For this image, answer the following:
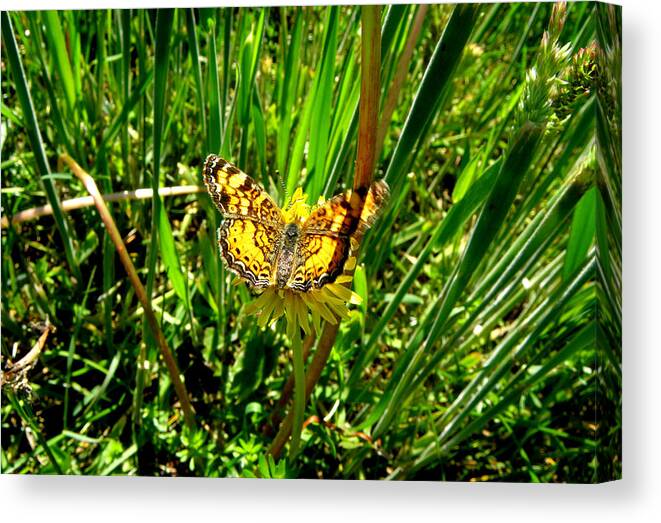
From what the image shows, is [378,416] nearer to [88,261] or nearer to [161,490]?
[161,490]

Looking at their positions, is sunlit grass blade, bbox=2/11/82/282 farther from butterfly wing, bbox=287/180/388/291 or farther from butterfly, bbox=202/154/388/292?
butterfly wing, bbox=287/180/388/291

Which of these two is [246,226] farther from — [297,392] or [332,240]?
[297,392]

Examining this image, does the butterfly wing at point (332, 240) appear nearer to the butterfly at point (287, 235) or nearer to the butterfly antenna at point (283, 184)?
the butterfly at point (287, 235)

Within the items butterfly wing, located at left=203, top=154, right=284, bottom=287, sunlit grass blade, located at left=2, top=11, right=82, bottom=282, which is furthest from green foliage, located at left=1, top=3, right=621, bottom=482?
butterfly wing, located at left=203, top=154, right=284, bottom=287

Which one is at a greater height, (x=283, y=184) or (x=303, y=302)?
(x=283, y=184)

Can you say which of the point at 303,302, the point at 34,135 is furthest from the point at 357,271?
the point at 34,135

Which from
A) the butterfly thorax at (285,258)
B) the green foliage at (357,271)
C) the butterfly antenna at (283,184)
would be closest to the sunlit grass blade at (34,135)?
the green foliage at (357,271)

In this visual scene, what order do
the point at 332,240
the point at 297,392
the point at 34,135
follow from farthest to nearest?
the point at 34,135
the point at 297,392
the point at 332,240
